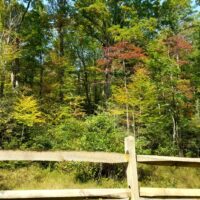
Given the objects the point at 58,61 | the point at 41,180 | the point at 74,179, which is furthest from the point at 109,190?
the point at 58,61

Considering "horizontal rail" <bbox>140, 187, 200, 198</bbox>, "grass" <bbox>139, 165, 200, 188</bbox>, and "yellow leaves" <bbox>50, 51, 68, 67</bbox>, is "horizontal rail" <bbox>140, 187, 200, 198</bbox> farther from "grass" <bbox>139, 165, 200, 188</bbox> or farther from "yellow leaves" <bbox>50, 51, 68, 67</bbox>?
"yellow leaves" <bbox>50, 51, 68, 67</bbox>

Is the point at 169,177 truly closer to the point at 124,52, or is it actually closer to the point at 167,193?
the point at 124,52

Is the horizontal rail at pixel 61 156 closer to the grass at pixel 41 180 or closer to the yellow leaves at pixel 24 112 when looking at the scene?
the grass at pixel 41 180

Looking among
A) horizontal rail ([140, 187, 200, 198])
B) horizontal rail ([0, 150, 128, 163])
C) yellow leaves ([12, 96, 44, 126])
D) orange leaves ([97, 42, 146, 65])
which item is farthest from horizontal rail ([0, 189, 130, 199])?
orange leaves ([97, 42, 146, 65])

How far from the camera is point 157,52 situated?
67.2ft

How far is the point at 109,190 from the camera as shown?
4379 millimetres

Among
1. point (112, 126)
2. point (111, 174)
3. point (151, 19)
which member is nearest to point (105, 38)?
point (151, 19)

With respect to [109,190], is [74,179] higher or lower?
lower

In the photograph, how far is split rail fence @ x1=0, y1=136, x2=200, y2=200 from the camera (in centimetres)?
401

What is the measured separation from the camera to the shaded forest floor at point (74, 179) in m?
13.8

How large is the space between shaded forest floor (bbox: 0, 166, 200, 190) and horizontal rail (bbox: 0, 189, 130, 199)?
9.15 metres

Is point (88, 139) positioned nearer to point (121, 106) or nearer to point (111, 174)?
point (111, 174)

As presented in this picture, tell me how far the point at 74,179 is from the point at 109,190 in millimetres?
10187

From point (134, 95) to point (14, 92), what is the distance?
6430 mm
